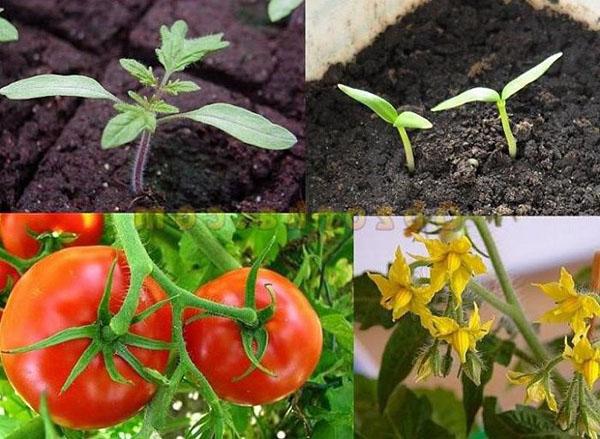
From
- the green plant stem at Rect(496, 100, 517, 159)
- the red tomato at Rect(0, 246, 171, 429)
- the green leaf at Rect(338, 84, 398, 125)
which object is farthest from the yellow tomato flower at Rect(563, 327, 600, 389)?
the red tomato at Rect(0, 246, 171, 429)

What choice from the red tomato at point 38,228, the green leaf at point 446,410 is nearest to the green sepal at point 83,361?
the red tomato at point 38,228

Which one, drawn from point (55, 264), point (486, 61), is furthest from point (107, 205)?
point (486, 61)

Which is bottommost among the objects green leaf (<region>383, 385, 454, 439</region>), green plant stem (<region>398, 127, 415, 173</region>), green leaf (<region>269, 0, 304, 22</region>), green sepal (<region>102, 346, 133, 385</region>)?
green leaf (<region>383, 385, 454, 439</region>)

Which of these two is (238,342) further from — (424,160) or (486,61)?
(486,61)

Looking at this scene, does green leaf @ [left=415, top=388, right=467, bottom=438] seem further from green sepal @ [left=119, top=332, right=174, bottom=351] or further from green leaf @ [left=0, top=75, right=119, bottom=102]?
green leaf @ [left=0, top=75, right=119, bottom=102]

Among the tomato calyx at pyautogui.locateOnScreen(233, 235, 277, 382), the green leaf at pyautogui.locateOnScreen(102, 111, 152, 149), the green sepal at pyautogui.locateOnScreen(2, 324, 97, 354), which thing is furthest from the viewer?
the green leaf at pyautogui.locateOnScreen(102, 111, 152, 149)
